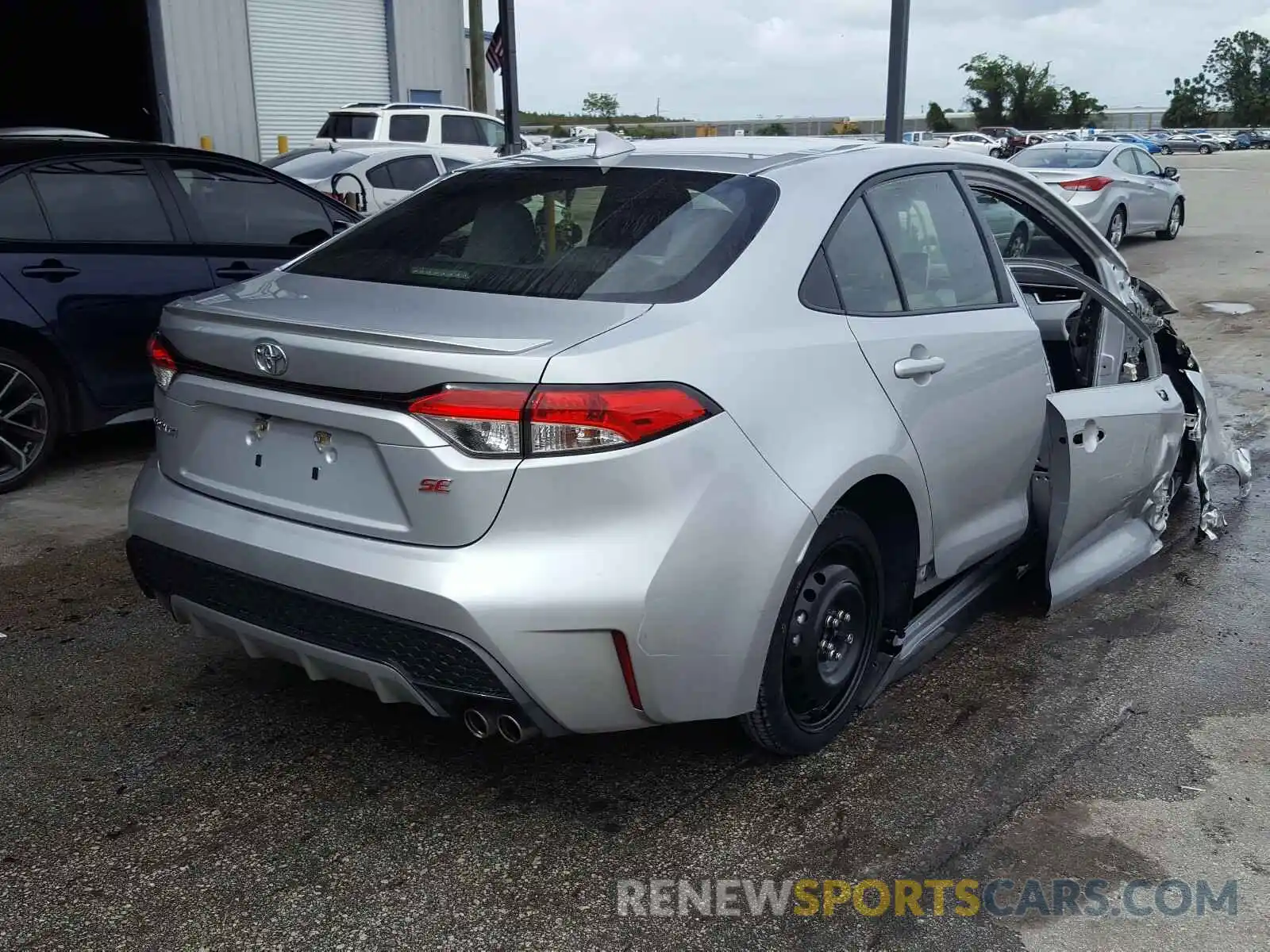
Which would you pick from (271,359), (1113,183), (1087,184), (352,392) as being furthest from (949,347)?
(1113,183)

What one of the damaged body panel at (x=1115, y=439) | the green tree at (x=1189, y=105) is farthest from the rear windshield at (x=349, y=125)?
the green tree at (x=1189, y=105)

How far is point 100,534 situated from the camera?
5379mm

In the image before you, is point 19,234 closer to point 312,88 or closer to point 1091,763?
point 1091,763

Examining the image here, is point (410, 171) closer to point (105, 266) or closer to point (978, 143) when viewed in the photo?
point (105, 266)

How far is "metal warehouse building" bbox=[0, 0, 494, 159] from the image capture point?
1639 cm

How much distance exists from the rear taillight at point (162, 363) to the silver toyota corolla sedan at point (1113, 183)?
13795mm

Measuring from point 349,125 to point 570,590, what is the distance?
15.9 meters

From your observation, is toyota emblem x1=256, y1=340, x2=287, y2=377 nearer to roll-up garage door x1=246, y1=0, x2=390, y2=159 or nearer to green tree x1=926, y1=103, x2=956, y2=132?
roll-up garage door x1=246, y1=0, x2=390, y2=159

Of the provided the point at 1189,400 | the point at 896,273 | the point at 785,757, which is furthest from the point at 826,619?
the point at 1189,400

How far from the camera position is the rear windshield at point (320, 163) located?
511 inches

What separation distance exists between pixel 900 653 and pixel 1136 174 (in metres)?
15.4

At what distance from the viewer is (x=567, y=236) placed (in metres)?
3.35

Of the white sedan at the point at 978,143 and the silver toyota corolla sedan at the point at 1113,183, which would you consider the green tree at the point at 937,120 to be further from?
the silver toyota corolla sedan at the point at 1113,183

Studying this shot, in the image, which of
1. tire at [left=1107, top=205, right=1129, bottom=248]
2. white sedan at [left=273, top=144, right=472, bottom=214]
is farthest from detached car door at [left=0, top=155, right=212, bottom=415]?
tire at [left=1107, top=205, right=1129, bottom=248]
